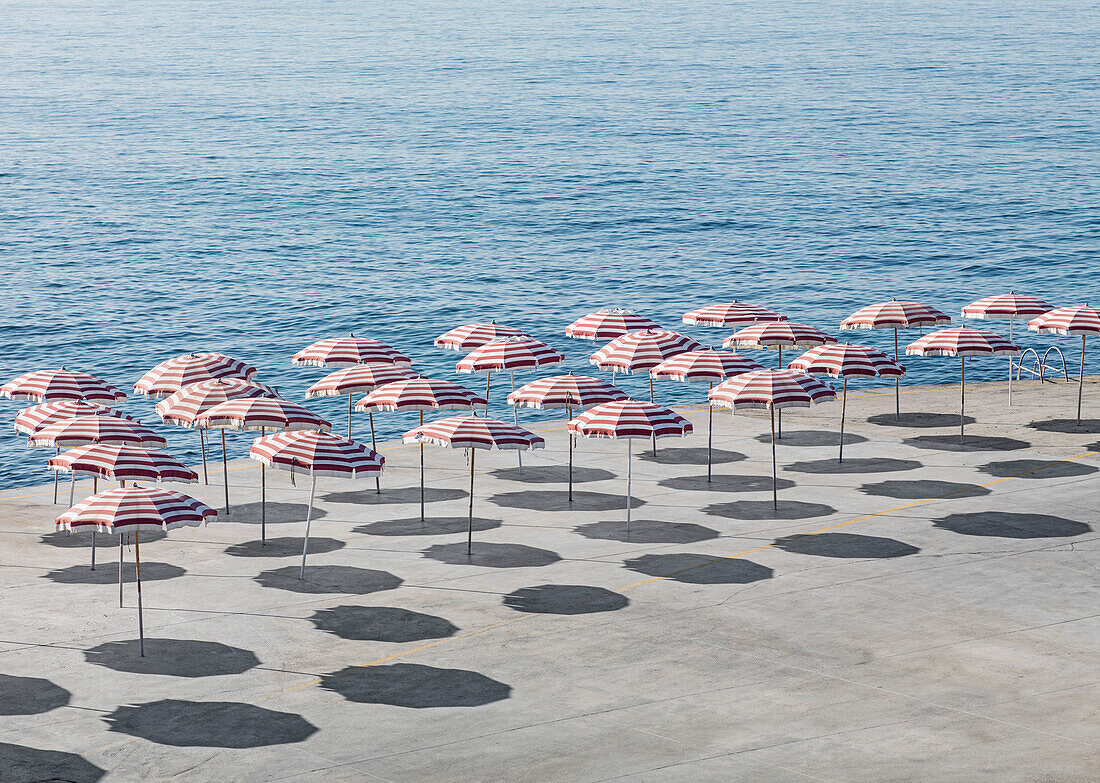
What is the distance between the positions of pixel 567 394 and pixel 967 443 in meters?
11.6

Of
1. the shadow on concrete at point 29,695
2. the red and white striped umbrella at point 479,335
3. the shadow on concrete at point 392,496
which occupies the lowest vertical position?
the shadow on concrete at point 29,695

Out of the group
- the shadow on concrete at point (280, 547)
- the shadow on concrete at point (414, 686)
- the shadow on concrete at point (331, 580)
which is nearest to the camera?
the shadow on concrete at point (414, 686)

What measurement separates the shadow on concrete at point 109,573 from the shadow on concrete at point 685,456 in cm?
1319

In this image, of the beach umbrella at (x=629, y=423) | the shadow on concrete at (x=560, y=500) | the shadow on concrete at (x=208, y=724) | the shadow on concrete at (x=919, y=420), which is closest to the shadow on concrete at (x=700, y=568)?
the beach umbrella at (x=629, y=423)

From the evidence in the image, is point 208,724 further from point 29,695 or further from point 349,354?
point 349,354

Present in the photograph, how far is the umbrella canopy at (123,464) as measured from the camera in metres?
24.3

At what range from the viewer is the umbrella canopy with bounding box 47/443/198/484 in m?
24.3

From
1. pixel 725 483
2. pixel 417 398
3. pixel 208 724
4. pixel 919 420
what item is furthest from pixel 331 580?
pixel 919 420

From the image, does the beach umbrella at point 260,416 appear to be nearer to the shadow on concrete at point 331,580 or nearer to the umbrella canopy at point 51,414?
the umbrella canopy at point 51,414

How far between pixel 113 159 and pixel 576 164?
4043cm

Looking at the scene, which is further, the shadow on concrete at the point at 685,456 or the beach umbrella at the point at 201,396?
the shadow on concrete at the point at 685,456

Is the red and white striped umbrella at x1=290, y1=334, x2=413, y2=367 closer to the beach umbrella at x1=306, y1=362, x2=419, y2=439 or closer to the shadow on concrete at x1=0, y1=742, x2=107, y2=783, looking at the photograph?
the beach umbrella at x1=306, y1=362, x2=419, y2=439

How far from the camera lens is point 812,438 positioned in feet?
117

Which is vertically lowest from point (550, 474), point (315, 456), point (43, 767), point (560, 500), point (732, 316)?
point (43, 767)
